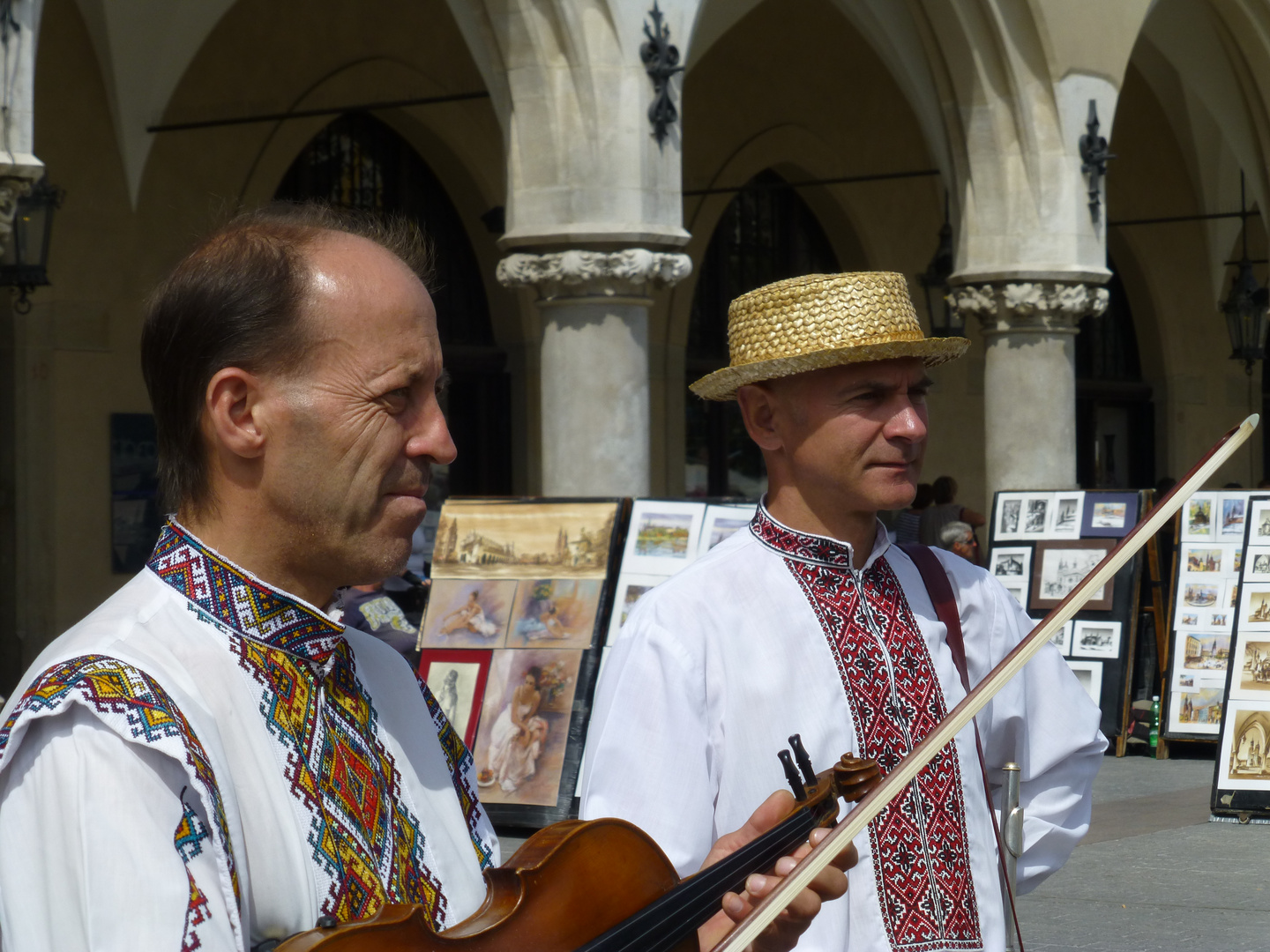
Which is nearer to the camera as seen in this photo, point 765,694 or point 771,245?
A: point 765,694

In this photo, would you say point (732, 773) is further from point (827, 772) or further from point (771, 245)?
point (771, 245)

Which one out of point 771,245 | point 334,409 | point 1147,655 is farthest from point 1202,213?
point 334,409

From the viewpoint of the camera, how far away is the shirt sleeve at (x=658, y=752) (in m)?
2.61

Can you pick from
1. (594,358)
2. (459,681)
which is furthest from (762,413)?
(594,358)

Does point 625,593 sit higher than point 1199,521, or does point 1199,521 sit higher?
point 1199,521

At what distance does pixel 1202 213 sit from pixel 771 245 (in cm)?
543

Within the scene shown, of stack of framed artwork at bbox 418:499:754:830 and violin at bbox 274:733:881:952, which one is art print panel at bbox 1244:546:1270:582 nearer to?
stack of framed artwork at bbox 418:499:754:830

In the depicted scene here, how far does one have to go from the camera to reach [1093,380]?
2022 cm

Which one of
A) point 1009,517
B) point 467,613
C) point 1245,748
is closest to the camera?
point 467,613

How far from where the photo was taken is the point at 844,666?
2.77 metres

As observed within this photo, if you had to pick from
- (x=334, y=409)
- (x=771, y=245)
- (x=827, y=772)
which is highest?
(x=771, y=245)

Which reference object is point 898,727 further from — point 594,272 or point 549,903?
point 594,272

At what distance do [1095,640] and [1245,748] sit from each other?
2.19 m

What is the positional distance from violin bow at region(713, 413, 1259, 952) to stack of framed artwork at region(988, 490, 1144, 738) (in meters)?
7.83
